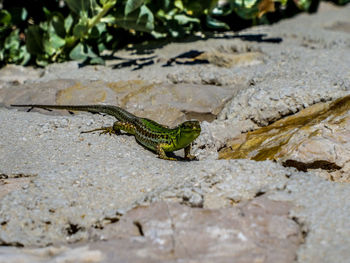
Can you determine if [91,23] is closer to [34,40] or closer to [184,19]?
[34,40]

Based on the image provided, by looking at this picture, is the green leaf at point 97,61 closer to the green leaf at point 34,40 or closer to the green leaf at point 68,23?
the green leaf at point 68,23

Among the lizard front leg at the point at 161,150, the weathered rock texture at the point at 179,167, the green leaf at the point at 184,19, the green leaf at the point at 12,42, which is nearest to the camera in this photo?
the weathered rock texture at the point at 179,167

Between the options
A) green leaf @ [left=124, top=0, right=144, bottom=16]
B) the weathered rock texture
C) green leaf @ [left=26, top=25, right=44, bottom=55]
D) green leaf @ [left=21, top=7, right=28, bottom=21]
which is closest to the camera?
the weathered rock texture

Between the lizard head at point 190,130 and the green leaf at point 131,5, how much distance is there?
7.90 ft

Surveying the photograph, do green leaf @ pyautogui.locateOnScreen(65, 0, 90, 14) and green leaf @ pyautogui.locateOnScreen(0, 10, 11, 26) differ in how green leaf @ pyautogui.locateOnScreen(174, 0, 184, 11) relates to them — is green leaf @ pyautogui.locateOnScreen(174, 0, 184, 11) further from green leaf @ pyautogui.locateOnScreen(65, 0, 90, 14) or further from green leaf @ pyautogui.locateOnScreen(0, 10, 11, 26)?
green leaf @ pyautogui.locateOnScreen(0, 10, 11, 26)

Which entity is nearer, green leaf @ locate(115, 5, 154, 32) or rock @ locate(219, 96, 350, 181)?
rock @ locate(219, 96, 350, 181)

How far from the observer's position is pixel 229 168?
11.4 feet

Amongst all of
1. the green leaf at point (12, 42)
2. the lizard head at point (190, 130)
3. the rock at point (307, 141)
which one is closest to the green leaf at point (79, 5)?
the green leaf at point (12, 42)

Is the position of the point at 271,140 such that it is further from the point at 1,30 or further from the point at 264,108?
the point at 1,30

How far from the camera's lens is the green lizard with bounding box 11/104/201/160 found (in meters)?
4.03

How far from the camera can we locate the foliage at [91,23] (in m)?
6.13

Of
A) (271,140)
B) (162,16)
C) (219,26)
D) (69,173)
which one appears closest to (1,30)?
(162,16)

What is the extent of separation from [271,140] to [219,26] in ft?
11.6

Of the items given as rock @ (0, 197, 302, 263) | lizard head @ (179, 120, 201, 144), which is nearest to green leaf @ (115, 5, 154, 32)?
lizard head @ (179, 120, 201, 144)
